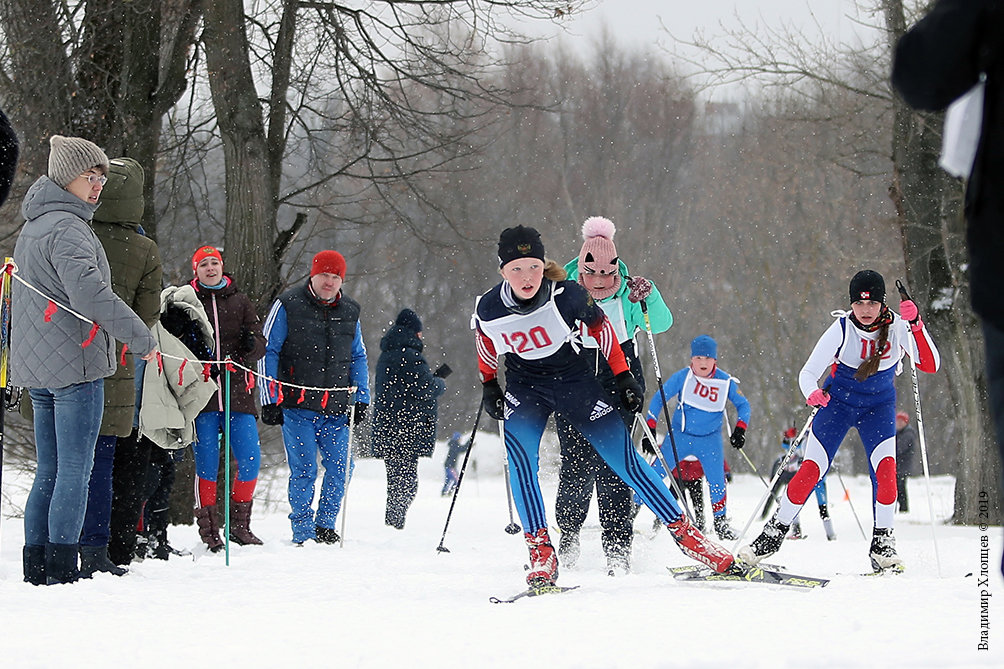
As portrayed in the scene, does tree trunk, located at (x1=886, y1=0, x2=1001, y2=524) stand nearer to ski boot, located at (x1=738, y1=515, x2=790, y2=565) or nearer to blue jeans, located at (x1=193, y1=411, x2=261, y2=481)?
ski boot, located at (x1=738, y1=515, x2=790, y2=565)

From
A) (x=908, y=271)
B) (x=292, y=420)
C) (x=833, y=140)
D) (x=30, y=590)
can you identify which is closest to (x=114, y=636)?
(x=30, y=590)

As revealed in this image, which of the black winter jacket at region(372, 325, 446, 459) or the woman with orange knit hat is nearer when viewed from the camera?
the woman with orange knit hat

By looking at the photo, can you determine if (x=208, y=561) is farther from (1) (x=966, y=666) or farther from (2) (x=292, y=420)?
(1) (x=966, y=666)

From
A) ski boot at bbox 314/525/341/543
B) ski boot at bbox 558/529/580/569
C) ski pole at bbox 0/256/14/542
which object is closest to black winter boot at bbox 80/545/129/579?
ski pole at bbox 0/256/14/542

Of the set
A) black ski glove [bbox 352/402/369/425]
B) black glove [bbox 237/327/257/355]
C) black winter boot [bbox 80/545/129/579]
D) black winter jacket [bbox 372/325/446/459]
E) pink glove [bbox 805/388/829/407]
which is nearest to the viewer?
black winter boot [bbox 80/545/129/579]

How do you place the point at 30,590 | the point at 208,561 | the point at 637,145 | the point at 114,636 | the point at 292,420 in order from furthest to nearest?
the point at 637,145
the point at 292,420
the point at 208,561
the point at 30,590
the point at 114,636

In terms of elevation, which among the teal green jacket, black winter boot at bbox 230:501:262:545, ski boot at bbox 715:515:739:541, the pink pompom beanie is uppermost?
the pink pompom beanie

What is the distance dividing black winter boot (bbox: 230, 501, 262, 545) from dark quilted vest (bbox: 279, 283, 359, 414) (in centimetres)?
79

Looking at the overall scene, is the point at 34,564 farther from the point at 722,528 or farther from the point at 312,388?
the point at 722,528

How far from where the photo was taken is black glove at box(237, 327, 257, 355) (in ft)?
23.0

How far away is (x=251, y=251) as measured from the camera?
9414 millimetres

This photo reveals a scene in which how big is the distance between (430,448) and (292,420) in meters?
2.60

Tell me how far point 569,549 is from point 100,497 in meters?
2.74

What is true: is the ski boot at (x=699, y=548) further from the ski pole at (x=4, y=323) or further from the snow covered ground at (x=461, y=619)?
the ski pole at (x=4, y=323)
